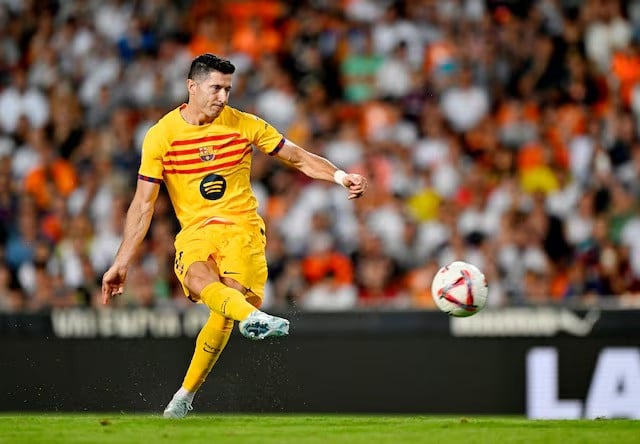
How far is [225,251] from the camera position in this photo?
402 inches

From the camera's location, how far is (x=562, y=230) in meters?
15.9

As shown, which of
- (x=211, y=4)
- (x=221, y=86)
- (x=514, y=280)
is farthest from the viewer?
(x=211, y=4)

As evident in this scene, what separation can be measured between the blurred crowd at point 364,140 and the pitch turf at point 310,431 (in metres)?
4.65

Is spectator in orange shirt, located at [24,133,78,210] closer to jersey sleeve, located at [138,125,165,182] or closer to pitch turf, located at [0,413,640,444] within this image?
pitch turf, located at [0,413,640,444]

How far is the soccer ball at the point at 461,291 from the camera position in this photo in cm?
1043

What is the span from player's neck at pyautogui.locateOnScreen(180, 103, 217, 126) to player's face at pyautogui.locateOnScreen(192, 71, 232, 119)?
0.18ft

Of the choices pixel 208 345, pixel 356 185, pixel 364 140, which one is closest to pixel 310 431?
pixel 208 345

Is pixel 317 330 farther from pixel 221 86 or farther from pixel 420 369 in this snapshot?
pixel 221 86

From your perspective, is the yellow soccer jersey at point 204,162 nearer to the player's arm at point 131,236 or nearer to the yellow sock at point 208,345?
the player's arm at point 131,236

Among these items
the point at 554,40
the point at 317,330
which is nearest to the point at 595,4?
the point at 554,40

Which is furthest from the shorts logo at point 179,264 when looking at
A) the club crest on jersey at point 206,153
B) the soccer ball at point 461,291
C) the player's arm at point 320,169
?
the soccer ball at point 461,291

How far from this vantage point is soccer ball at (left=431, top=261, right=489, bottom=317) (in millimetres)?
10430

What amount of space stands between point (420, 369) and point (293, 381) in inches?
56.7

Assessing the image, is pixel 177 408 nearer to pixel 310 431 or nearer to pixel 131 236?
pixel 131 236
